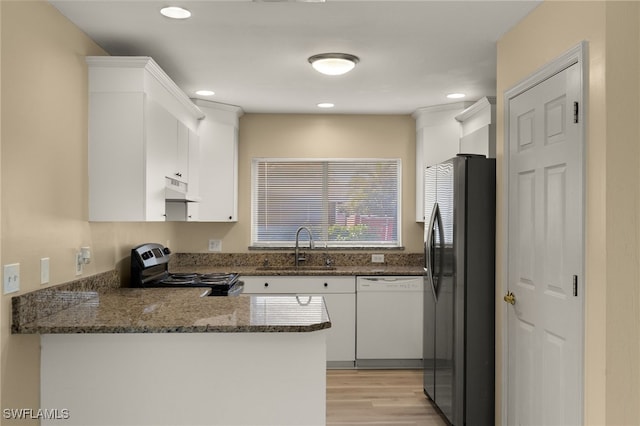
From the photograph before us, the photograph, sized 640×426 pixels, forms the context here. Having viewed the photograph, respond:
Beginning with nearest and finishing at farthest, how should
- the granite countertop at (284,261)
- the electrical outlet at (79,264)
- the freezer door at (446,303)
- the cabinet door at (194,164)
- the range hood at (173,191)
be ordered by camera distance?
the electrical outlet at (79,264)
the freezer door at (446,303)
the range hood at (173,191)
the cabinet door at (194,164)
the granite countertop at (284,261)

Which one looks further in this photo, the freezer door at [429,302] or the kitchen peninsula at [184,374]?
the freezer door at [429,302]

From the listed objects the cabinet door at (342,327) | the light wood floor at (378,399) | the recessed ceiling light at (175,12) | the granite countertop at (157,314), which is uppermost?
the recessed ceiling light at (175,12)

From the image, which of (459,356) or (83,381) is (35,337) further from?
(459,356)

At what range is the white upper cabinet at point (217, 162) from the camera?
4.84m

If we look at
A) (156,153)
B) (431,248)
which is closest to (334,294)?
(431,248)

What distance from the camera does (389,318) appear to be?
472 cm

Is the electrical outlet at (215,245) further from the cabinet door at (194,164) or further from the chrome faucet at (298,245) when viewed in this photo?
the chrome faucet at (298,245)

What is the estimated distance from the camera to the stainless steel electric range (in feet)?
11.6

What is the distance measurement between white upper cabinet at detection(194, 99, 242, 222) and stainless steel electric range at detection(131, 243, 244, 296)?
853 millimetres

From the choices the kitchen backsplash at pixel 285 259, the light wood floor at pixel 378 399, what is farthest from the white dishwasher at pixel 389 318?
the kitchen backsplash at pixel 285 259

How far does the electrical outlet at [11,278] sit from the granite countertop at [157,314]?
6cm

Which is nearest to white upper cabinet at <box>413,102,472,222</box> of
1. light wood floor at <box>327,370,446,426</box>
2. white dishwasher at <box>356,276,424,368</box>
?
white dishwasher at <box>356,276,424,368</box>

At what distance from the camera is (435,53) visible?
10.8ft

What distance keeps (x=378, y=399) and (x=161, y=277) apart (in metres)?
1.90
